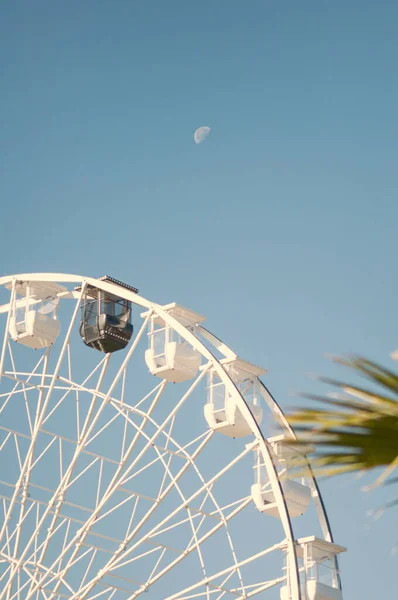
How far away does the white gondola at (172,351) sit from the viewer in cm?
2999

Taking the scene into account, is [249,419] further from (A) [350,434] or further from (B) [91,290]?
(A) [350,434]

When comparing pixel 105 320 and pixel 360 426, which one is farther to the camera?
pixel 105 320

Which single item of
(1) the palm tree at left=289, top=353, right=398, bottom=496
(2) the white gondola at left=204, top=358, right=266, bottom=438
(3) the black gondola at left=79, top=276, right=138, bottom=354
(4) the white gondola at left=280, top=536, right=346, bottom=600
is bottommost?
(1) the palm tree at left=289, top=353, right=398, bottom=496

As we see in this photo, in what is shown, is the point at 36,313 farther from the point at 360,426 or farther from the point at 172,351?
the point at 360,426

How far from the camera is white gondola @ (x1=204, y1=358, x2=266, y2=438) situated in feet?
95.1

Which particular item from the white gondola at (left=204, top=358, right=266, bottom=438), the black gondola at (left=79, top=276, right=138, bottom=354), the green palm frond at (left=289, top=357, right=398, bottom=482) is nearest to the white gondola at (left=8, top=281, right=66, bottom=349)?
the black gondola at (left=79, top=276, right=138, bottom=354)

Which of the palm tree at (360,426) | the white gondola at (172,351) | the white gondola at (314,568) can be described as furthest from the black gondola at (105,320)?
the palm tree at (360,426)

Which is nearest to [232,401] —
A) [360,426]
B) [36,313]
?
[36,313]

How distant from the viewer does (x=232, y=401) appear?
28984mm

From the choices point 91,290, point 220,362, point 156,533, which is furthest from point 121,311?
point 156,533

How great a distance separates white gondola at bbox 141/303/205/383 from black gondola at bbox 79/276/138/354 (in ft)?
4.19

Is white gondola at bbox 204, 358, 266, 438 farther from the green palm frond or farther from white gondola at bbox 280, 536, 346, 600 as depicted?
the green palm frond

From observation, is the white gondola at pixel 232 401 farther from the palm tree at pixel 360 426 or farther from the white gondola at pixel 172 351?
the palm tree at pixel 360 426

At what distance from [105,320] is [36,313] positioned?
116 inches
